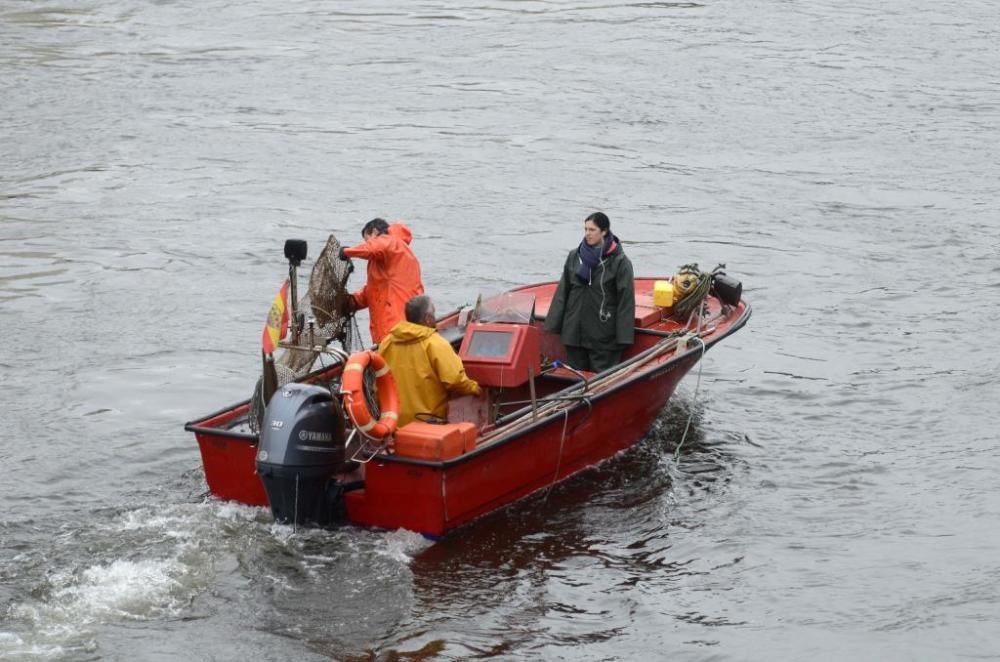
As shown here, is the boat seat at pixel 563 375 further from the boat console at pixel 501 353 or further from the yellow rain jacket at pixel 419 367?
the yellow rain jacket at pixel 419 367

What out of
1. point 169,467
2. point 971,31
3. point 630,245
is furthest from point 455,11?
point 169,467

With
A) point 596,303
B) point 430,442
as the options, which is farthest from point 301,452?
point 596,303

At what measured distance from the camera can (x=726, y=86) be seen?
22.8m

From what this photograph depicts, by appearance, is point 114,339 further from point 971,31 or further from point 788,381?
point 971,31

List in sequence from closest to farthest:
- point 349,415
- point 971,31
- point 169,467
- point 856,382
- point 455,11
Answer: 1. point 349,415
2. point 169,467
3. point 856,382
4. point 971,31
5. point 455,11

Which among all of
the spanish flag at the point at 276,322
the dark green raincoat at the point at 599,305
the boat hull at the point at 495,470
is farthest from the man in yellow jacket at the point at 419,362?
the dark green raincoat at the point at 599,305

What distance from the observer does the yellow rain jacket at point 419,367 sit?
872 cm

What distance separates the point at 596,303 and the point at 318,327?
2.14m

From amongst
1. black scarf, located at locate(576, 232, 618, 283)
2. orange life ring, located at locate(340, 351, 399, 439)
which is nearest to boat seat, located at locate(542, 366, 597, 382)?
black scarf, located at locate(576, 232, 618, 283)

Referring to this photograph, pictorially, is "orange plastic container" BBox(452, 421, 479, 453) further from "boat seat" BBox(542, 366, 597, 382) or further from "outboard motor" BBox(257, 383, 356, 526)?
"boat seat" BBox(542, 366, 597, 382)

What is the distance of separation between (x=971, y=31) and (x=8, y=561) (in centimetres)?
2110

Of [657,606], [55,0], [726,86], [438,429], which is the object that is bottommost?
[657,606]

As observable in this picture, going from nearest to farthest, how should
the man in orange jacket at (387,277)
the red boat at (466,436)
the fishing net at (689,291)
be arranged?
the red boat at (466,436)
the man in orange jacket at (387,277)
the fishing net at (689,291)

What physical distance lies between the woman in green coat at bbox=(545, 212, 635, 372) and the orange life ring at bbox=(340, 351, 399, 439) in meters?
2.17
